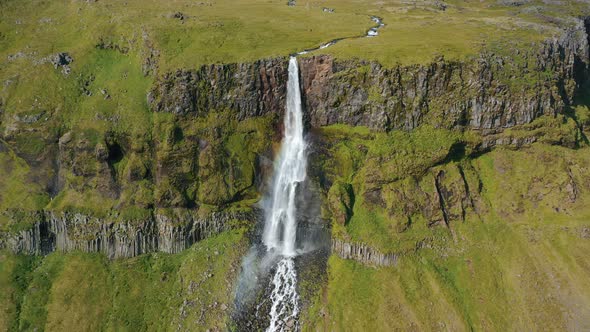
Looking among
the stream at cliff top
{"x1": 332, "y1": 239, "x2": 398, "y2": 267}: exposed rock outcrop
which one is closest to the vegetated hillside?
{"x1": 332, "y1": 239, "x2": 398, "y2": 267}: exposed rock outcrop

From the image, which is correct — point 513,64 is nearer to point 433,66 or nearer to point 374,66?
point 433,66

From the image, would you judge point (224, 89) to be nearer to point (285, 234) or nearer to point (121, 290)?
point (285, 234)

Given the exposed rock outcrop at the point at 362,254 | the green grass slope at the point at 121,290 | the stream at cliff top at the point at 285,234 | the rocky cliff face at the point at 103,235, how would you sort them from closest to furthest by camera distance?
the green grass slope at the point at 121,290
the stream at cliff top at the point at 285,234
the exposed rock outcrop at the point at 362,254
the rocky cliff face at the point at 103,235

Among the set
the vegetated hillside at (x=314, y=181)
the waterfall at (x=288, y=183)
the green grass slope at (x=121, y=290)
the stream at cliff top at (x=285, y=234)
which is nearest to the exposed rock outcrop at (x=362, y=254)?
the vegetated hillside at (x=314, y=181)

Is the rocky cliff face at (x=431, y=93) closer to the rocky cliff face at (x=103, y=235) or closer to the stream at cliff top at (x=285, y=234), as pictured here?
the stream at cliff top at (x=285, y=234)

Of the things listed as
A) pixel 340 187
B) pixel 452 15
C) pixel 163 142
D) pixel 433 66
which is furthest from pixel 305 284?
pixel 452 15

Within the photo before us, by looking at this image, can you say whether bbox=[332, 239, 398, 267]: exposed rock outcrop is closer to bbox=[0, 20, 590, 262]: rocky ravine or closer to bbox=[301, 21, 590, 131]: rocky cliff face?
bbox=[0, 20, 590, 262]: rocky ravine
